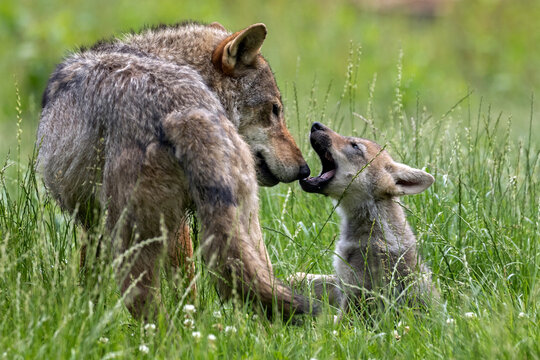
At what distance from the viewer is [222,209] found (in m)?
3.14

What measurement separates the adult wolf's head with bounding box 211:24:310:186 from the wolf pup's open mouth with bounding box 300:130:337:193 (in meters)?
0.50

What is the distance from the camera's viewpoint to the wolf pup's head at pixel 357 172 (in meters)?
4.61

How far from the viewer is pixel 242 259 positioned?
312cm

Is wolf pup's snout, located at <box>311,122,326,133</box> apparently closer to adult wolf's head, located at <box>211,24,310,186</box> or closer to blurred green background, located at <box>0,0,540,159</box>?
adult wolf's head, located at <box>211,24,310,186</box>

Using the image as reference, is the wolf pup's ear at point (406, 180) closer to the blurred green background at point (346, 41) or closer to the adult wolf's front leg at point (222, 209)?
the adult wolf's front leg at point (222, 209)

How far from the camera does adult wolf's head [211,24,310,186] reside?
398cm

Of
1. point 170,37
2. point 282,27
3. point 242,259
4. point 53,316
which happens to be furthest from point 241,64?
point 282,27

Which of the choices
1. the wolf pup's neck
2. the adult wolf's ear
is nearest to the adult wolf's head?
the adult wolf's ear

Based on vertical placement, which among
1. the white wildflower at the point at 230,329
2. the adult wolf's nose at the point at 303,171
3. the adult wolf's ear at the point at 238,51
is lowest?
the white wildflower at the point at 230,329

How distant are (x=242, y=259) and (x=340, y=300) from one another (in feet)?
4.40

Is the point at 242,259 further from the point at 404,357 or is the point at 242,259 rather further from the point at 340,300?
the point at 340,300

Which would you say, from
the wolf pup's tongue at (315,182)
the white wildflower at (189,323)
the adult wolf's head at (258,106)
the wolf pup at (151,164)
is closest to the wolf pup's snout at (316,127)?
the wolf pup's tongue at (315,182)

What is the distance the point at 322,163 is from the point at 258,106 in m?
1.12

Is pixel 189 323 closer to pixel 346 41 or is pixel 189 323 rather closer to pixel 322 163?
pixel 322 163
